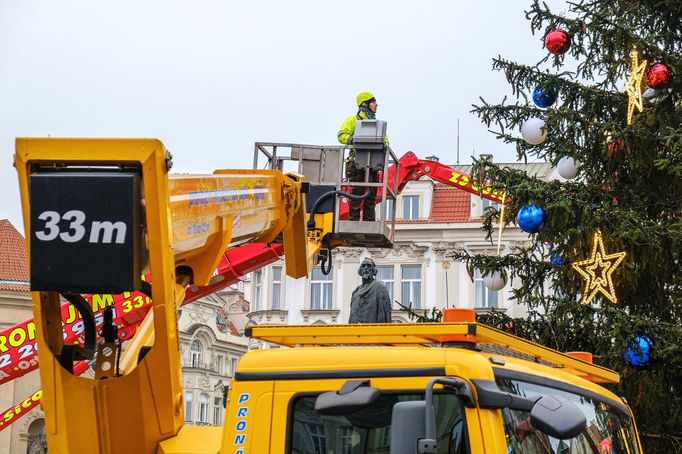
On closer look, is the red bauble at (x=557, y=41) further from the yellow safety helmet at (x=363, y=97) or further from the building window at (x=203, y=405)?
the building window at (x=203, y=405)

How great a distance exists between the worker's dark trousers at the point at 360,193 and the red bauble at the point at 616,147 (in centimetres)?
269

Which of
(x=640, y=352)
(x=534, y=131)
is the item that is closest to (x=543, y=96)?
(x=534, y=131)

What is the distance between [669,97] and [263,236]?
5.98 meters

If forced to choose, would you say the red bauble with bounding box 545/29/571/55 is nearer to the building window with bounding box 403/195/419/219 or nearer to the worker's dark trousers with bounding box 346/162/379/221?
the worker's dark trousers with bounding box 346/162/379/221

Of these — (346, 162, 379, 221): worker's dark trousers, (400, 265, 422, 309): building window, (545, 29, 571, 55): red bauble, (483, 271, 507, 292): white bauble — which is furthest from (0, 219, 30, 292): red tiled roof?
(545, 29, 571, 55): red bauble

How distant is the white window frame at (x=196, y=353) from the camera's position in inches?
1599

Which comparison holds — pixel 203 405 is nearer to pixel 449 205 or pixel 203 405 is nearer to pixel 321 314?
pixel 321 314

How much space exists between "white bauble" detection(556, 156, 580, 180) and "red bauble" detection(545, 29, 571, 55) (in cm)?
125

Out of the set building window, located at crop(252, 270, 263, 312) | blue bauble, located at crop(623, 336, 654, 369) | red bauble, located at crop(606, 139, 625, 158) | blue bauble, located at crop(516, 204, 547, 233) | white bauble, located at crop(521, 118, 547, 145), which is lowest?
building window, located at crop(252, 270, 263, 312)

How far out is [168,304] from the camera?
4902mm

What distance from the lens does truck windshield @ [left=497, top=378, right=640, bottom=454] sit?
4789mm

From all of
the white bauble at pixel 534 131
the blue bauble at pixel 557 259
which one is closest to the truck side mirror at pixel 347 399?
the blue bauble at pixel 557 259

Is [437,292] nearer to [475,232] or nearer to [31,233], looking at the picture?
[475,232]

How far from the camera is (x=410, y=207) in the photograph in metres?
39.0
